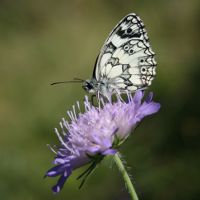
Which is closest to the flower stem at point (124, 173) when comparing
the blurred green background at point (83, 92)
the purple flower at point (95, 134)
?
the purple flower at point (95, 134)

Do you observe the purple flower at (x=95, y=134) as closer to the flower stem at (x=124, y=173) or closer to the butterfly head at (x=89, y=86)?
the flower stem at (x=124, y=173)

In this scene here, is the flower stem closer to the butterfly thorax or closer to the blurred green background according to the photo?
the butterfly thorax

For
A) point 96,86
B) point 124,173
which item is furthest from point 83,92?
point 124,173

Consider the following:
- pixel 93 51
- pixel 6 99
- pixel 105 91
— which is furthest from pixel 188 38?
pixel 105 91

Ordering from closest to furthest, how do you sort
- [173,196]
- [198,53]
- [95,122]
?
1. [95,122]
2. [173,196]
3. [198,53]

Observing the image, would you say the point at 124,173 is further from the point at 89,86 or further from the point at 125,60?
the point at 125,60

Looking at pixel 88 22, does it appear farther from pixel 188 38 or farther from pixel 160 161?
pixel 160 161
